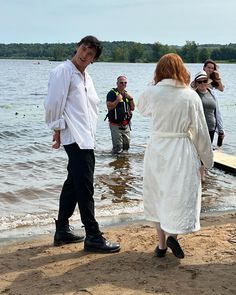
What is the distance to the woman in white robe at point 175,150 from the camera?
454cm

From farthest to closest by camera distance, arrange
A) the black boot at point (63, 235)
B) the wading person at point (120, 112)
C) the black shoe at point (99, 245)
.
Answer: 1. the wading person at point (120, 112)
2. the black boot at point (63, 235)
3. the black shoe at point (99, 245)

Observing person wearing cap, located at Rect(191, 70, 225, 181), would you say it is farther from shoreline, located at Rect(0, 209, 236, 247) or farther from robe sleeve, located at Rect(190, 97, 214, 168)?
robe sleeve, located at Rect(190, 97, 214, 168)

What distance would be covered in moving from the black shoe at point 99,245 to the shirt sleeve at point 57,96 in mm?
1167

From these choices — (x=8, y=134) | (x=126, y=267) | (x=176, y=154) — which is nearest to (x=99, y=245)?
(x=126, y=267)

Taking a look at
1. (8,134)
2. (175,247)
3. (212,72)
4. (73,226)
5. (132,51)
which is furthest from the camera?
(132,51)

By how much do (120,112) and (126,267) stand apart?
7297 mm

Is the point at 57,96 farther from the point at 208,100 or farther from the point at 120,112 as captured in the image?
the point at 120,112

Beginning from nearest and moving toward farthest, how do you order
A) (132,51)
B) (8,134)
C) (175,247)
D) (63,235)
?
(175,247) → (63,235) → (8,134) → (132,51)

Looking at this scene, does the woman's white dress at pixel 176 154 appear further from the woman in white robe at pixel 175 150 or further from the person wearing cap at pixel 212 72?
the person wearing cap at pixel 212 72

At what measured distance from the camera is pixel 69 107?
4926 millimetres

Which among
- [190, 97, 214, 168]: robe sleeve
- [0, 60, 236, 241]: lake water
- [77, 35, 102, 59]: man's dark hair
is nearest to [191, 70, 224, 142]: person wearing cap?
[0, 60, 236, 241]: lake water

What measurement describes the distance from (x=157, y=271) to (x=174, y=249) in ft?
1.03

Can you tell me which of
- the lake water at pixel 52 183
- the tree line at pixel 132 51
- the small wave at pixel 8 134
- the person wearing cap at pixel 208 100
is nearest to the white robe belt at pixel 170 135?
the lake water at pixel 52 183

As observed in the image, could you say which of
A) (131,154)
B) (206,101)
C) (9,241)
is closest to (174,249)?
(9,241)
